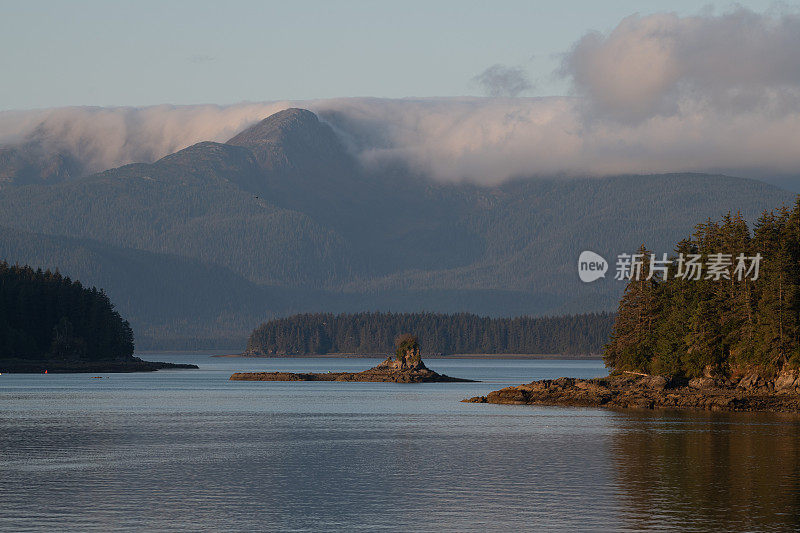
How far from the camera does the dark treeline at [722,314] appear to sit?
14012 cm

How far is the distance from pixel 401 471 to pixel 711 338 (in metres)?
78.6

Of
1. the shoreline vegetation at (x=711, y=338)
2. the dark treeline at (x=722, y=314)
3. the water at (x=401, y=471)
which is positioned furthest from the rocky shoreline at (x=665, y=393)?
the water at (x=401, y=471)

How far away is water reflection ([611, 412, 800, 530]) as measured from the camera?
60531mm

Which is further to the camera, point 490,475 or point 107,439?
point 107,439

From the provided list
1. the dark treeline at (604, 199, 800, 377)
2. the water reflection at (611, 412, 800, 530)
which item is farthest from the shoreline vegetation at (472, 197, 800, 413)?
the water reflection at (611, 412, 800, 530)

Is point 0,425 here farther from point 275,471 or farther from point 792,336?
point 792,336

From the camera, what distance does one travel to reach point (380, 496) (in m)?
68.7

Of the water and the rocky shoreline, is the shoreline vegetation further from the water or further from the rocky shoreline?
the water

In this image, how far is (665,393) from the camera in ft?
493

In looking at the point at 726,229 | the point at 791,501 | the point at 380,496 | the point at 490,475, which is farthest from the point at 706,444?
the point at 726,229

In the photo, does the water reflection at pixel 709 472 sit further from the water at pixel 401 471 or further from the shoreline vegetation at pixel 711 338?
the shoreline vegetation at pixel 711 338

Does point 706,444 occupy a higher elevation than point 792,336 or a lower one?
lower

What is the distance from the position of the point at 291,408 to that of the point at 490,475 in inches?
3376

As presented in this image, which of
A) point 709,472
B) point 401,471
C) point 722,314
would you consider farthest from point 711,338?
point 401,471
